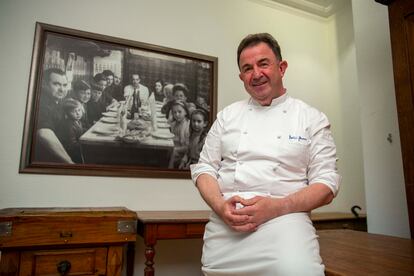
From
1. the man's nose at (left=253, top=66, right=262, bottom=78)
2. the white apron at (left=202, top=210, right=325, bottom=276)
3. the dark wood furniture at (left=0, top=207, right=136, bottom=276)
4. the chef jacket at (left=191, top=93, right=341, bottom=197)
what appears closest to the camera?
the white apron at (left=202, top=210, right=325, bottom=276)

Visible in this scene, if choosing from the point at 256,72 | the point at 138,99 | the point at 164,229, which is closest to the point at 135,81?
the point at 138,99

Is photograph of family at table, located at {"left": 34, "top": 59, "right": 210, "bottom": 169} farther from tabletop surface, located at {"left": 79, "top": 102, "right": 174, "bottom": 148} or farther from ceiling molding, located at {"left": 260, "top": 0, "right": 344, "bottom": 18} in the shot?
ceiling molding, located at {"left": 260, "top": 0, "right": 344, "bottom": 18}

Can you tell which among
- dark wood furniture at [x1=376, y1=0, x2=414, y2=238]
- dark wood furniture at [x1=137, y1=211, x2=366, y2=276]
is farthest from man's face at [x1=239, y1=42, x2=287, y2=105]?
dark wood furniture at [x1=137, y1=211, x2=366, y2=276]

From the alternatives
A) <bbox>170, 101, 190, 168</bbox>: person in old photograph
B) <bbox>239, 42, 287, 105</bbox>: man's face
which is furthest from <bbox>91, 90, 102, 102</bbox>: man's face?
<bbox>239, 42, 287, 105</bbox>: man's face

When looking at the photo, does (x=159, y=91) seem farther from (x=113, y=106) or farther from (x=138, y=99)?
(x=113, y=106)

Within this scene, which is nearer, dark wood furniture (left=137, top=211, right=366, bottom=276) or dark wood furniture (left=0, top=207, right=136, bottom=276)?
dark wood furniture (left=0, top=207, right=136, bottom=276)

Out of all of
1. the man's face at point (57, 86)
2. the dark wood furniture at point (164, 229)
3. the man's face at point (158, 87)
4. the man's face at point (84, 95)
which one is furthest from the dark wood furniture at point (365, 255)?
the man's face at point (57, 86)

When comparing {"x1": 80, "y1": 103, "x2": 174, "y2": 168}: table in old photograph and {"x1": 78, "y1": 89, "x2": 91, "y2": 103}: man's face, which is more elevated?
{"x1": 78, "y1": 89, "x2": 91, "y2": 103}: man's face

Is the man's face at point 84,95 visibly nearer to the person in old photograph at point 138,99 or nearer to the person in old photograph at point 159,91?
the person in old photograph at point 138,99

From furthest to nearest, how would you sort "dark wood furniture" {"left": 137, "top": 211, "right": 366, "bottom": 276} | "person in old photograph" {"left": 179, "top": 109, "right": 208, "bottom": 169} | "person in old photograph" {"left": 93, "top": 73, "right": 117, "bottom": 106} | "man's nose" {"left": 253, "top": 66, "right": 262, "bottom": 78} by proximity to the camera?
"person in old photograph" {"left": 179, "top": 109, "right": 208, "bottom": 169}, "person in old photograph" {"left": 93, "top": 73, "right": 117, "bottom": 106}, "dark wood furniture" {"left": 137, "top": 211, "right": 366, "bottom": 276}, "man's nose" {"left": 253, "top": 66, "right": 262, "bottom": 78}

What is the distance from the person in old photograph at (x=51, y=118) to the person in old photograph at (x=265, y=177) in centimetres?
144

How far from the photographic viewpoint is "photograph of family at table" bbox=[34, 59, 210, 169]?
2.14 meters

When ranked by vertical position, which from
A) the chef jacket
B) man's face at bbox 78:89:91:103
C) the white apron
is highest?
man's face at bbox 78:89:91:103

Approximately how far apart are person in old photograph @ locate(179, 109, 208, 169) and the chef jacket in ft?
4.29
